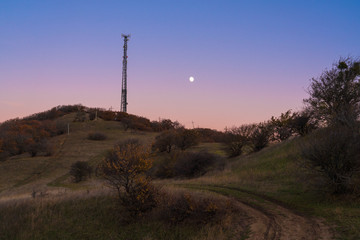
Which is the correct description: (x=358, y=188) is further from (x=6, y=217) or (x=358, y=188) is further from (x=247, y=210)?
(x=6, y=217)

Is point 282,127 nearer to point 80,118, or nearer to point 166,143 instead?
point 166,143

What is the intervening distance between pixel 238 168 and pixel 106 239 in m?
18.0

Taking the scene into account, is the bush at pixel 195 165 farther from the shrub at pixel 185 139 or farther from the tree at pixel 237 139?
the shrub at pixel 185 139

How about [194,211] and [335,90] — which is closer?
[194,211]

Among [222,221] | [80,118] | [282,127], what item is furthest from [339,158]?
[80,118]

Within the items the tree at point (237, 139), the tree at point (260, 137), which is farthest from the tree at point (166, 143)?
the tree at point (260, 137)

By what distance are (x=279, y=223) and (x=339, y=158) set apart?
4.94 metres

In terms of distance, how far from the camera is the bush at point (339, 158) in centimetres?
1298

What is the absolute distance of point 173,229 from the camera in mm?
12453

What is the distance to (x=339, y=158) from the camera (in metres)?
13.2

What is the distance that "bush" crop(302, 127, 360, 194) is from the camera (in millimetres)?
12984

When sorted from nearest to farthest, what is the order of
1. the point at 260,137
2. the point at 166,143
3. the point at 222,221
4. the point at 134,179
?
the point at 222,221
the point at 134,179
the point at 260,137
the point at 166,143

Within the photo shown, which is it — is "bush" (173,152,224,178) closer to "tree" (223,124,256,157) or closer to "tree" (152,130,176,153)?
"tree" (223,124,256,157)

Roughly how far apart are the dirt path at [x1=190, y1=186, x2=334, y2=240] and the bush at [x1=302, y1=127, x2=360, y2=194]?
2.87 m
